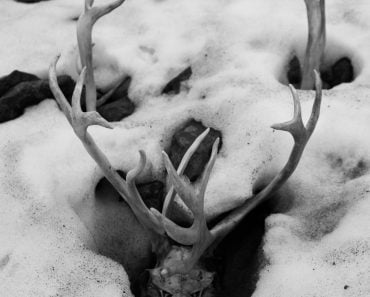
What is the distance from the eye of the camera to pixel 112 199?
2584mm

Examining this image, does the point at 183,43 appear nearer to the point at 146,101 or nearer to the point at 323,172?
the point at 146,101

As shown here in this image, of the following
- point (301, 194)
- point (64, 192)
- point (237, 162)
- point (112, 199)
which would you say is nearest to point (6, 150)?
Answer: point (64, 192)

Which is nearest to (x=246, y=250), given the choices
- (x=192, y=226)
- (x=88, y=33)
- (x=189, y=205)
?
(x=192, y=226)

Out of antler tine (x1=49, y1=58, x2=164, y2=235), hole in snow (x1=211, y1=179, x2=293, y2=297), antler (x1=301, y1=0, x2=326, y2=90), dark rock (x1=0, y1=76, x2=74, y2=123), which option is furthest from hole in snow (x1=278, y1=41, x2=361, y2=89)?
dark rock (x1=0, y1=76, x2=74, y2=123)

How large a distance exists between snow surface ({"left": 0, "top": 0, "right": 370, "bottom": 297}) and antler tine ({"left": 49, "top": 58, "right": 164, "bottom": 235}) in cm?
27

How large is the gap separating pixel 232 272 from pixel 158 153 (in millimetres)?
662

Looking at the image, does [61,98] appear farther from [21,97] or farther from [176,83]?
[176,83]

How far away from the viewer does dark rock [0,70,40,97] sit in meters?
2.94

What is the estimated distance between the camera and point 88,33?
8.63ft

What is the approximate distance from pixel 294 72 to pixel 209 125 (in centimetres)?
64

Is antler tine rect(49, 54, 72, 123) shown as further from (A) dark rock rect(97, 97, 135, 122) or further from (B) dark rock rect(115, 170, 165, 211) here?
(A) dark rock rect(97, 97, 135, 122)

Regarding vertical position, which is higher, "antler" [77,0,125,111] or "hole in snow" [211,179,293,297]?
"antler" [77,0,125,111]

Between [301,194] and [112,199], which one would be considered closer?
[301,194]

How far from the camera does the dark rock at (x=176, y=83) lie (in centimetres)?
295
